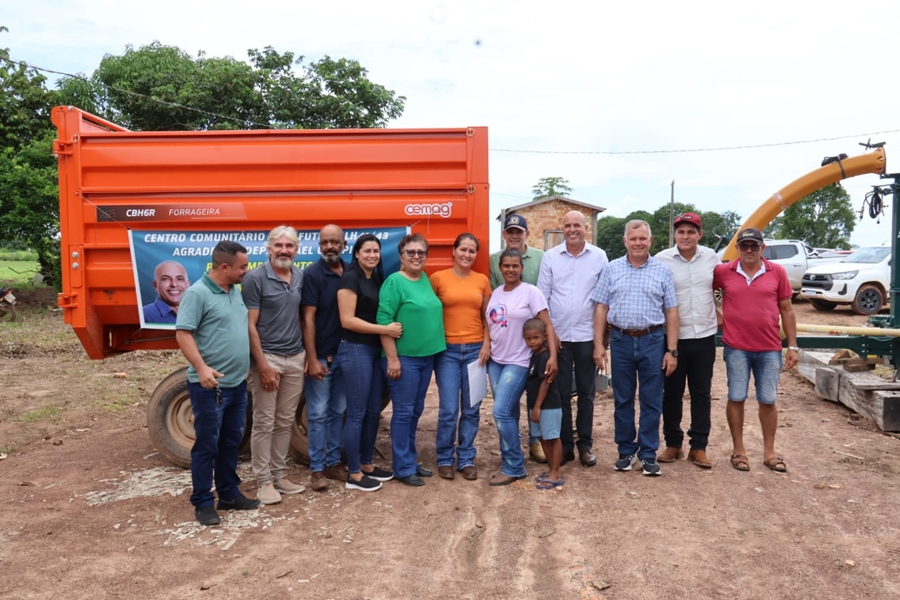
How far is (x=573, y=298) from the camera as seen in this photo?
190 inches

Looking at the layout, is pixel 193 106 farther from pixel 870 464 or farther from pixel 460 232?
pixel 870 464

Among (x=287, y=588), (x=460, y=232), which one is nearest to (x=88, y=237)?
(x=460, y=232)

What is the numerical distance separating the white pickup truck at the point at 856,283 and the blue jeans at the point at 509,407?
12.3 metres

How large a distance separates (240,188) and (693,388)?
376cm

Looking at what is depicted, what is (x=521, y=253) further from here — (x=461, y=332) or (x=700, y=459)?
(x=700, y=459)

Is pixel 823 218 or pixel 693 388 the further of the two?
pixel 823 218

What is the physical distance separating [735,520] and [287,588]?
2.72 metres

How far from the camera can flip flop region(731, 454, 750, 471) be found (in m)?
4.93

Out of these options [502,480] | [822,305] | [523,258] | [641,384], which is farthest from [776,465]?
[822,305]

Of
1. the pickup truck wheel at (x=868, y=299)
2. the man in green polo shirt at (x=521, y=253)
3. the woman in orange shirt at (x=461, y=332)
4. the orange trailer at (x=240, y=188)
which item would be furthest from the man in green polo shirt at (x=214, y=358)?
the pickup truck wheel at (x=868, y=299)

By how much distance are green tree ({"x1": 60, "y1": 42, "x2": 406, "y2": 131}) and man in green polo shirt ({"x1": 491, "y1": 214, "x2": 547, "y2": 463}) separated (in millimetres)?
11987

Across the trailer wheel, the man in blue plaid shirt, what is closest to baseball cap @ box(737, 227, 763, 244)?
the man in blue plaid shirt

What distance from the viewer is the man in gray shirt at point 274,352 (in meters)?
4.14

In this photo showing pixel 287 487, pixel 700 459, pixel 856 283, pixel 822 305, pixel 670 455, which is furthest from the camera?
pixel 822 305
